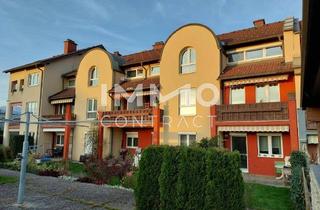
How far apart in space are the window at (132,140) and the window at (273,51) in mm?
16026

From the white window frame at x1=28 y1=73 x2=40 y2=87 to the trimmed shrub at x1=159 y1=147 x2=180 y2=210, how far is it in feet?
102

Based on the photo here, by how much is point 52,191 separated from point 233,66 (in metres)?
18.7

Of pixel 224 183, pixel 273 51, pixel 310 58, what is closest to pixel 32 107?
pixel 273 51

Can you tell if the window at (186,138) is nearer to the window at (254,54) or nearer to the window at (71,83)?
the window at (254,54)

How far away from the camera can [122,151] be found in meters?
28.0

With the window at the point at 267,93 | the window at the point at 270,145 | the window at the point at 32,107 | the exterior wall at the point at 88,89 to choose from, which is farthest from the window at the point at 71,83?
the window at the point at 270,145

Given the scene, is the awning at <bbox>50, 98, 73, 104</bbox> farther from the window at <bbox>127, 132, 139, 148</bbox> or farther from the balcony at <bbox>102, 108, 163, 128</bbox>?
the window at <bbox>127, 132, 139, 148</bbox>

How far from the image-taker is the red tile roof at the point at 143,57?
29.2m

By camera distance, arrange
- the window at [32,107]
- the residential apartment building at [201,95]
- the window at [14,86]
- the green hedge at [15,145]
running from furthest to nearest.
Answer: the window at [14,86] < the window at [32,107] < the green hedge at [15,145] < the residential apartment building at [201,95]

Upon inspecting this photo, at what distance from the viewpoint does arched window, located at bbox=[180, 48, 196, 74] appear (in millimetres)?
24859

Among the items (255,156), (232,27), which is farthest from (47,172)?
(232,27)

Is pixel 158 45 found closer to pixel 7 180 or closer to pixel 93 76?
pixel 93 76

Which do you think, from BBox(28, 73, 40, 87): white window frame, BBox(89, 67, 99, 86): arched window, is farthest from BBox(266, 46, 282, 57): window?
BBox(28, 73, 40, 87): white window frame

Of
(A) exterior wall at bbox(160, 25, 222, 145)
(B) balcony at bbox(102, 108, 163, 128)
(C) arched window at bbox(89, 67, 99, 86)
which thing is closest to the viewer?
(A) exterior wall at bbox(160, 25, 222, 145)
